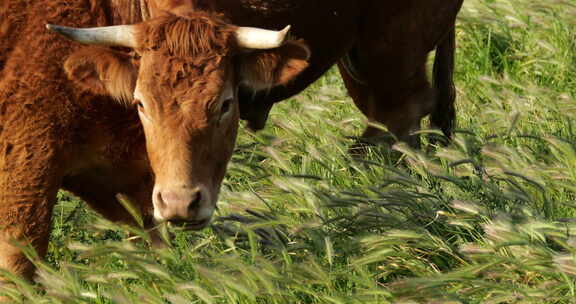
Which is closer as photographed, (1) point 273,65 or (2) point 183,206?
(2) point 183,206

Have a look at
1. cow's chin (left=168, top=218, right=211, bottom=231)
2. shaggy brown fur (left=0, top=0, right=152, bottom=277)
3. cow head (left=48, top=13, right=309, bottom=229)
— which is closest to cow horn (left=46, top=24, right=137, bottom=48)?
cow head (left=48, top=13, right=309, bottom=229)

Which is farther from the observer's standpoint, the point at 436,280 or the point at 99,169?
the point at 99,169

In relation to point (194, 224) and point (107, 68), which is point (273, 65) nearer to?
point (107, 68)

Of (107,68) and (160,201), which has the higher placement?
(107,68)

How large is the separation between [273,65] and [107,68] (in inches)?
30.2

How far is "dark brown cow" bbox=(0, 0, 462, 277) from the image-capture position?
470 centimetres

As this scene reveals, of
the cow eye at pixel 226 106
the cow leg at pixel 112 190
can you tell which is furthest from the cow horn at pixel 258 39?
the cow leg at pixel 112 190

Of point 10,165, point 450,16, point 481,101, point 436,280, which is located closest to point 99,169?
point 10,165

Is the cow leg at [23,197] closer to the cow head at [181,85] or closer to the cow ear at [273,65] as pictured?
the cow head at [181,85]

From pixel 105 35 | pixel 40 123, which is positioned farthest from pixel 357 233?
pixel 40 123

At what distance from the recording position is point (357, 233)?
5.01 metres

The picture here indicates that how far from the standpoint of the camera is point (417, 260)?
183 inches

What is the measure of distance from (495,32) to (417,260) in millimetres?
4811

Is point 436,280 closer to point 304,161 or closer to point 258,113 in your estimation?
point 304,161
